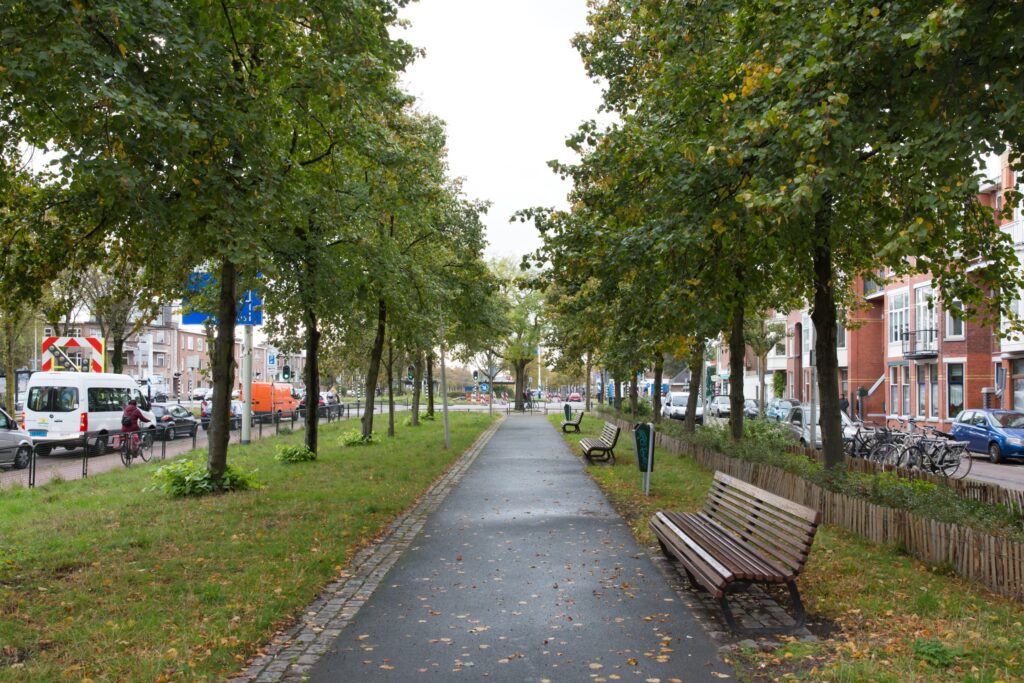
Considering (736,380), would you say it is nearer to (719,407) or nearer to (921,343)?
(921,343)

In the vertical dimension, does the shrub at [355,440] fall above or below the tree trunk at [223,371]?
below

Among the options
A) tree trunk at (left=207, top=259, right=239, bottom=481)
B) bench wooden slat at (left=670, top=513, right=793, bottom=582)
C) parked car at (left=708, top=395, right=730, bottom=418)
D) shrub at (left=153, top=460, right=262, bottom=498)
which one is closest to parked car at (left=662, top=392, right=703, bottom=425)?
parked car at (left=708, top=395, right=730, bottom=418)

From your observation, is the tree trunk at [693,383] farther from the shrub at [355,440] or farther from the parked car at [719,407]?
the parked car at [719,407]

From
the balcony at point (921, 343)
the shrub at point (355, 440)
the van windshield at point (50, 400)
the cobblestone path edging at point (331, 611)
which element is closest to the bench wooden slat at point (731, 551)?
the cobblestone path edging at point (331, 611)

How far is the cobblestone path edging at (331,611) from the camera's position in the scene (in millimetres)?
5488

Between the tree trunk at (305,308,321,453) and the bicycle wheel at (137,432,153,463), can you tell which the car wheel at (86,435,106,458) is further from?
the tree trunk at (305,308,321,453)

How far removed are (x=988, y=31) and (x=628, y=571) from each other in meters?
5.60

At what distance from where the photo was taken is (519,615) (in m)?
6.70

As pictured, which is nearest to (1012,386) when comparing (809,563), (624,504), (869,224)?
(869,224)

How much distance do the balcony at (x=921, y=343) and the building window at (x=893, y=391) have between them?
3.02 meters

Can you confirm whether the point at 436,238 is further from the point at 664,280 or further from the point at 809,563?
the point at 809,563

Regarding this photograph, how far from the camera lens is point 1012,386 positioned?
1346 inches

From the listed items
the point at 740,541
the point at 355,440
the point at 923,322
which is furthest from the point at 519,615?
the point at 923,322

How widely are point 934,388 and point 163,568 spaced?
132 ft
